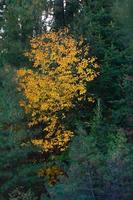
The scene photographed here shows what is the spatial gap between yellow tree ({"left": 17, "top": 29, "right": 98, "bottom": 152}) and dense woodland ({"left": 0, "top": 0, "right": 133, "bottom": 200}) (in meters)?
0.04

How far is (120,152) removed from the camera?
14.7 m

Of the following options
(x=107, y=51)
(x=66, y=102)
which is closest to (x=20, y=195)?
(x=66, y=102)

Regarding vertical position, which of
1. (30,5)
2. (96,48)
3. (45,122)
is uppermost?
(30,5)

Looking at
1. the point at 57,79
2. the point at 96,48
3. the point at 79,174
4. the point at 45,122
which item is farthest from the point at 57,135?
the point at 79,174

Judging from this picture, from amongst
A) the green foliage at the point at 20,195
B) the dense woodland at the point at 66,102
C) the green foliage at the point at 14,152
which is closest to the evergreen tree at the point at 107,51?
the dense woodland at the point at 66,102

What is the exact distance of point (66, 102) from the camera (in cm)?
2112

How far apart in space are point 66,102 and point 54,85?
0.83 m

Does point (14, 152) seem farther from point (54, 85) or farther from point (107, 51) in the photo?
point (107, 51)

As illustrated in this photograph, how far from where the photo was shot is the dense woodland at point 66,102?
582 inches

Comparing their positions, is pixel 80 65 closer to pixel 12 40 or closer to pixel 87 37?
pixel 87 37

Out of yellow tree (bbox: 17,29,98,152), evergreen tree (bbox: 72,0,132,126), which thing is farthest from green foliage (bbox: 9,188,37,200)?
evergreen tree (bbox: 72,0,132,126)

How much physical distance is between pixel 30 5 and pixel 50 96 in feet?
18.3

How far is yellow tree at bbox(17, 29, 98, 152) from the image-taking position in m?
20.8

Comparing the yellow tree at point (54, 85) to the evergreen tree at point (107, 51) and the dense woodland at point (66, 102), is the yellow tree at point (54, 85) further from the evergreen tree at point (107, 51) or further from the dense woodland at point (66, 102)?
the evergreen tree at point (107, 51)
